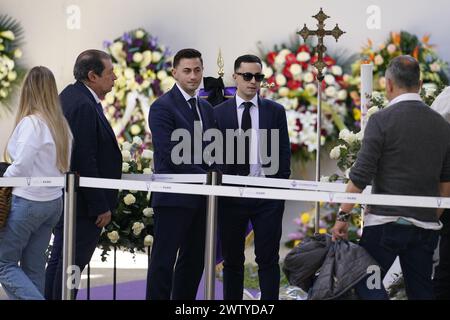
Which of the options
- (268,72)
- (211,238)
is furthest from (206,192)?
(268,72)

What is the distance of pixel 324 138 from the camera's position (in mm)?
9992

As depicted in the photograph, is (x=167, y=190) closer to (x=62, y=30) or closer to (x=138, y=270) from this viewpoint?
(x=138, y=270)

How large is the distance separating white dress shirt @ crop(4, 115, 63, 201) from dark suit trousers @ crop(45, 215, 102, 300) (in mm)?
289

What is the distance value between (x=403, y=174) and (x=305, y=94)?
4.67 metres

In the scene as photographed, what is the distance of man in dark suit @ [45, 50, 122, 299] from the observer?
6.07 meters

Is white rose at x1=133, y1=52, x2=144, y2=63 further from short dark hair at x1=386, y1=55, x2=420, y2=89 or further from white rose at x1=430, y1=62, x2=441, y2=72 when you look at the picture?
short dark hair at x1=386, y1=55, x2=420, y2=89

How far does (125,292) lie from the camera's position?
8.08m

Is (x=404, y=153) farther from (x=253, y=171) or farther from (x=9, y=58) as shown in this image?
(x=9, y=58)

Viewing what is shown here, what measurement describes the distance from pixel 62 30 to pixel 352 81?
277 cm

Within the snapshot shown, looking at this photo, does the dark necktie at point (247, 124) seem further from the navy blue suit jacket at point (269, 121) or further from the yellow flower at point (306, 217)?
the yellow flower at point (306, 217)

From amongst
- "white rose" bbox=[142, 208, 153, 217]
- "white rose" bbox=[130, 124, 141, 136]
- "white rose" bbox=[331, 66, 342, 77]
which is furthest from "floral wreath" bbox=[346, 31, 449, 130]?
"white rose" bbox=[142, 208, 153, 217]

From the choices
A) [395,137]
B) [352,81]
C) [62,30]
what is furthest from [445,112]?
[62,30]

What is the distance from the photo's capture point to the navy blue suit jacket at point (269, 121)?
668cm

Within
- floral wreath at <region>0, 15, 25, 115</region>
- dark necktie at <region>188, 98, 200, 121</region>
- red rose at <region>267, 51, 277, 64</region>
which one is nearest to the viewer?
dark necktie at <region>188, 98, 200, 121</region>
